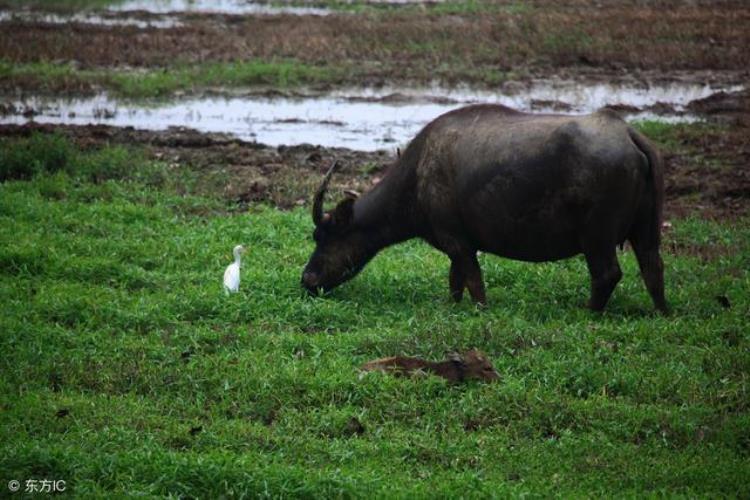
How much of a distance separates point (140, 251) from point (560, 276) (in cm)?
359

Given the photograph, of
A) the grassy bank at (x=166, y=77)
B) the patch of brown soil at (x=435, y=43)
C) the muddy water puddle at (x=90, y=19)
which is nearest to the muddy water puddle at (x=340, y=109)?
the grassy bank at (x=166, y=77)

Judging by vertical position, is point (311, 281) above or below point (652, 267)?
below

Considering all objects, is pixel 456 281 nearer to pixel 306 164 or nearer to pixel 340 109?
pixel 306 164

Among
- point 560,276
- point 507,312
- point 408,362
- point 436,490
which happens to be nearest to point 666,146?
point 560,276

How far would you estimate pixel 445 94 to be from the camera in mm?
19359

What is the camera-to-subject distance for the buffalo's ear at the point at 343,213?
945cm

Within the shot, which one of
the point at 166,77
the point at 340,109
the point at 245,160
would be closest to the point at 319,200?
the point at 245,160

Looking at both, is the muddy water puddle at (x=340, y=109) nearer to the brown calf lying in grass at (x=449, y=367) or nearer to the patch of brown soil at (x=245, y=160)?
the patch of brown soil at (x=245, y=160)

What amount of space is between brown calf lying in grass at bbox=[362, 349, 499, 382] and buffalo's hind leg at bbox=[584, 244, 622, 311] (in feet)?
4.71

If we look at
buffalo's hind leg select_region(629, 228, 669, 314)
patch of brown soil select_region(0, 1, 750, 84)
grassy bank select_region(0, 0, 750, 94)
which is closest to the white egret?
buffalo's hind leg select_region(629, 228, 669, 314)

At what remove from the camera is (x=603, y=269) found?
8.38 meters

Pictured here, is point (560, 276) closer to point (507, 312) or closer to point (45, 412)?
point (507, 312)

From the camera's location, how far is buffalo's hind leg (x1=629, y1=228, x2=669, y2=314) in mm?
8453

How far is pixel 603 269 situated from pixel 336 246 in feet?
7.32
